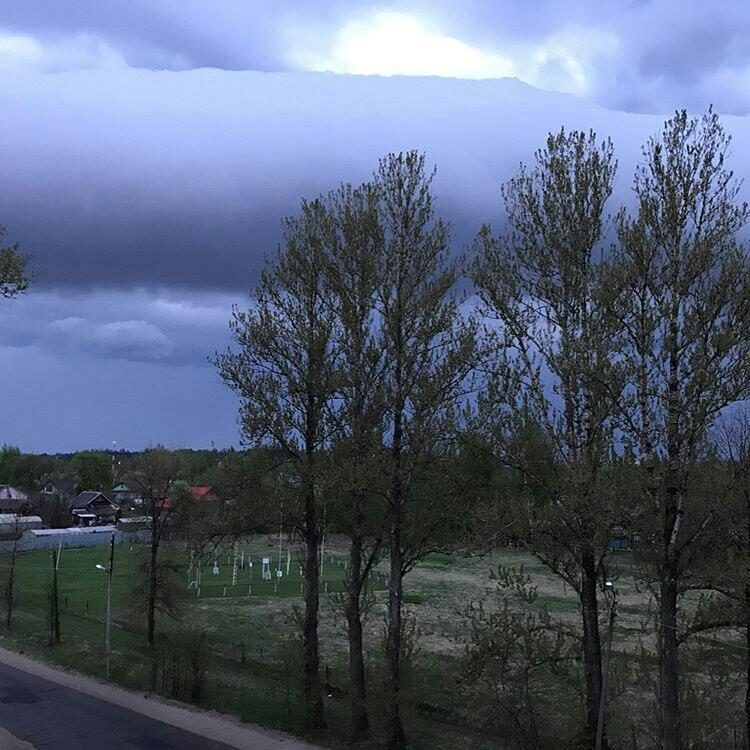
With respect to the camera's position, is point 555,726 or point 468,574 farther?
point 468,574

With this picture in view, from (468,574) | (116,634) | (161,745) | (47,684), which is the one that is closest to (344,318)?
(161,745)

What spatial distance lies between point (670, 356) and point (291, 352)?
11.9m

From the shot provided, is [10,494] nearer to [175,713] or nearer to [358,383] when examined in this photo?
[175,713]

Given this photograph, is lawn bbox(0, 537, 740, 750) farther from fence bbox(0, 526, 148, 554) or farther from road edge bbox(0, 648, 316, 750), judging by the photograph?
fence bbox(0, 526, 148, 554)

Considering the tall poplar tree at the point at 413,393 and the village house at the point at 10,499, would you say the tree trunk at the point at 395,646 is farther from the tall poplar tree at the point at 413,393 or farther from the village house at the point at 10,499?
the village house at the point at 10,499

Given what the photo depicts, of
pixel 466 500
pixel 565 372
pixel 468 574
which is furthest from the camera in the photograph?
pixel 468 574

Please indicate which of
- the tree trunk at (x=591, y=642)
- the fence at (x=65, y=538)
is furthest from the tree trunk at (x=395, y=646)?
the fence at (x=65, y=538)

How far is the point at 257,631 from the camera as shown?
144 feet

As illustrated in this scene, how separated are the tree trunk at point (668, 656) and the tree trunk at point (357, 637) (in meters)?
8.94

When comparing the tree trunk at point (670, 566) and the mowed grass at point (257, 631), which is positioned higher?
the tree trunk at point (670, 566)

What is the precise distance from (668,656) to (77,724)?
18832 mm

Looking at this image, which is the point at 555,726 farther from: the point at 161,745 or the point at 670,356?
the point at 670,356

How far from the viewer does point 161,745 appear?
22453 millimetres

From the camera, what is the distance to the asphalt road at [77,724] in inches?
886
